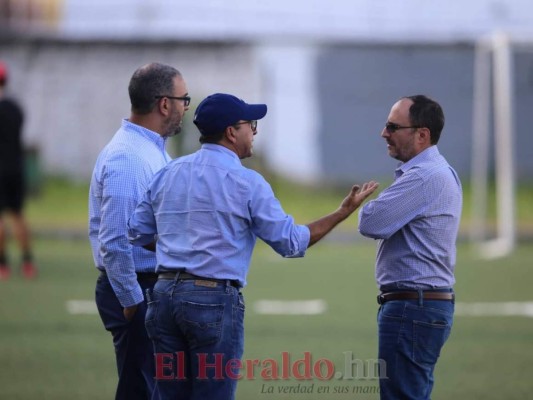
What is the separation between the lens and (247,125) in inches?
236

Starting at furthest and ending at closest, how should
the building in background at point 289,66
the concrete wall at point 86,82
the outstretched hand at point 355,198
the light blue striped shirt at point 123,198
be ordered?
1. the building in background at point 289,66
2. the concrete wall at point 86,82
3. the light blue striped shirt at point 123,198
4. the outstretched hand at point 355,198

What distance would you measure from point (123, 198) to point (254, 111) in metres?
0.90

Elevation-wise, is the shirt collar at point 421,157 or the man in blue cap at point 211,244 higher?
the shirt collar at point 421,157

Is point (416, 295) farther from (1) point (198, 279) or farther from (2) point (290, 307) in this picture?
(2) point (290, 307)

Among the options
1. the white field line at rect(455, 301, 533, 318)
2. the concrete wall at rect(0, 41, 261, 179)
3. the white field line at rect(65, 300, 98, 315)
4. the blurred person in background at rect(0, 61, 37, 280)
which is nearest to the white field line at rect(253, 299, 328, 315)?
the white field line at rect(455, 301, 533, 318)

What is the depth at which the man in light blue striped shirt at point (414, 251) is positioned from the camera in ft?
20.6

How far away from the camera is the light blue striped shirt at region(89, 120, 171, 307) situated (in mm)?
6359

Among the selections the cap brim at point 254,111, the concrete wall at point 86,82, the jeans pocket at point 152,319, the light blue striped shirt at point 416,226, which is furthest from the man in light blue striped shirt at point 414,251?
the concrete wall at point 86,82

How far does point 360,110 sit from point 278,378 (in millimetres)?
19635

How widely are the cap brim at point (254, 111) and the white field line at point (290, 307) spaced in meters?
7.20

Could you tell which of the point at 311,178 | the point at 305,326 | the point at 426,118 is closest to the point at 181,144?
the point at 311,178

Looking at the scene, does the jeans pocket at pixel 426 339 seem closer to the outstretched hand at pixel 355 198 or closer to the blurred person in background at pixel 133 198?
the outstretched hand at pixel 355 198

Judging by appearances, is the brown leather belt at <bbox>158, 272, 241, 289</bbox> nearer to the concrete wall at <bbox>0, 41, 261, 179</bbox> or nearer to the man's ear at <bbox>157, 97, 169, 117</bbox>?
the man's ear at <bbox>157, 97, 169, 117</bbox>

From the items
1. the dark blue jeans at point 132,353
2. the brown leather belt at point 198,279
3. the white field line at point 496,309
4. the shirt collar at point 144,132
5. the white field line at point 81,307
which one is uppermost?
the shirt collar at point 144,132
